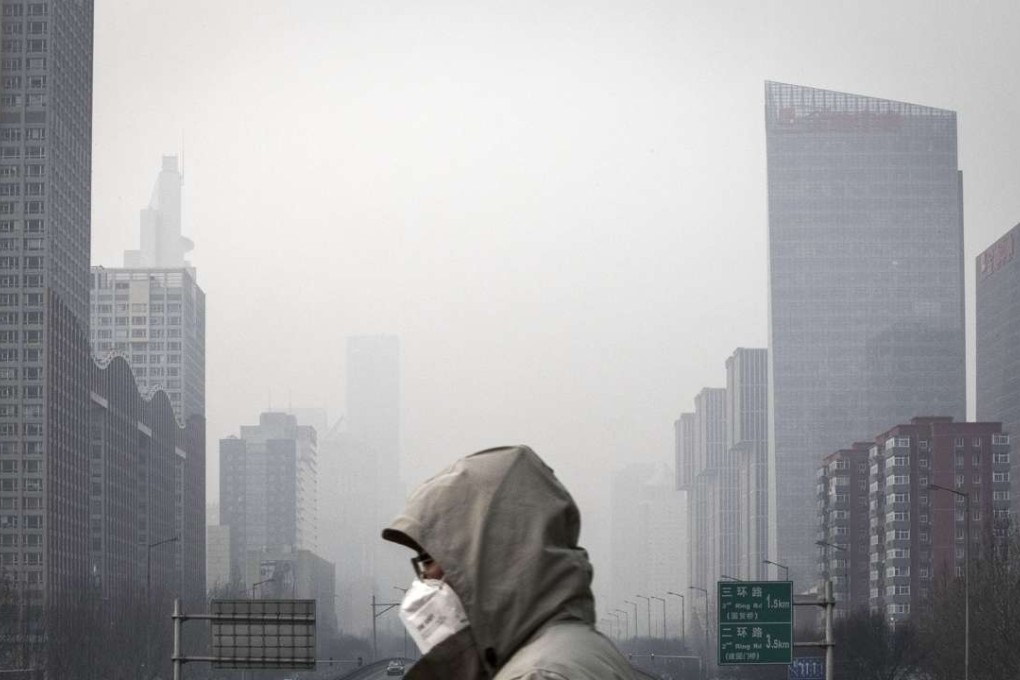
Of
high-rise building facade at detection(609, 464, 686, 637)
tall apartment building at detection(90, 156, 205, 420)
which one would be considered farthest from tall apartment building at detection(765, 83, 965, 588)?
tall apartment building at detection(90, 156, 205, 420)

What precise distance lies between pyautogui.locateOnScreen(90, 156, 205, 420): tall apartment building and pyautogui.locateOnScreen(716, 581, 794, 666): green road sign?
91.3 metres

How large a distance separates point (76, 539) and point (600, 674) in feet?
261

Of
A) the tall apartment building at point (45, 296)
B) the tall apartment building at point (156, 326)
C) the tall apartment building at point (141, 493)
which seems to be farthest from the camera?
the tall apartment building at point (156, 326)

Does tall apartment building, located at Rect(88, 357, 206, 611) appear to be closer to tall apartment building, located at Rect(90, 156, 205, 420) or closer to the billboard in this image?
tall apartment building, located at Rect(90, 156, 205, 420)

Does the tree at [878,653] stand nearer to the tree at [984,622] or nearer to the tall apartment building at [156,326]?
the tree at [984,622]

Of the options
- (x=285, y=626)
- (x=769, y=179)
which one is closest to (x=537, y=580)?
(x=285, y=626)

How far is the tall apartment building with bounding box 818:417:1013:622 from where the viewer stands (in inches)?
2849

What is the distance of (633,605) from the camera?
411 ft

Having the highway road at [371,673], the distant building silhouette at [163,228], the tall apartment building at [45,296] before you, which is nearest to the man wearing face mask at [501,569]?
the highway road at [371,673]

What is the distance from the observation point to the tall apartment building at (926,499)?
72375 millimetres

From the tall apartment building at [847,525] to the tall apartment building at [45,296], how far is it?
34337mm

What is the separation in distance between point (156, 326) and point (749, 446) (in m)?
45.1

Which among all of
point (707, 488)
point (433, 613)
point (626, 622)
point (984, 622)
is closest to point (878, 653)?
point (984, 622)

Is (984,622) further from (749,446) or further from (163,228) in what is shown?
(163,228)
